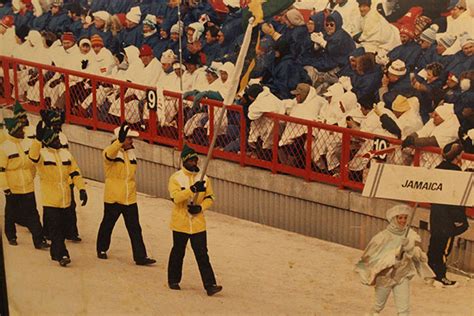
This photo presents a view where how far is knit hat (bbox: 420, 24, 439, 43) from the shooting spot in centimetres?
563

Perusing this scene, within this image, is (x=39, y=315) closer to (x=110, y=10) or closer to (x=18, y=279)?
(x=18, y=279)

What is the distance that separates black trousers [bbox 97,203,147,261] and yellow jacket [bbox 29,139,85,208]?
0.20 meters

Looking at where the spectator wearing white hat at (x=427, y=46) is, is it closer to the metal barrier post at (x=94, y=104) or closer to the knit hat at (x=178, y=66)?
the knit hat at (x=178, y=66)

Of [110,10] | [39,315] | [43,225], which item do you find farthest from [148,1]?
[39,315]

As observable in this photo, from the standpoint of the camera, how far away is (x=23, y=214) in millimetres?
6488

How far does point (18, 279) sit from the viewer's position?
21.4 feet

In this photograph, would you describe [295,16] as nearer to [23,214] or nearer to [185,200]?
[185,200]

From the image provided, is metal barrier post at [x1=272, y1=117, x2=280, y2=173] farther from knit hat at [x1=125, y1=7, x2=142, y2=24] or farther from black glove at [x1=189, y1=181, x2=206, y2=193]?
knit hat at [x1=125, y1=7, x2=142, y2=24]

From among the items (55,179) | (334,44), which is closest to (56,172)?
(55,179)

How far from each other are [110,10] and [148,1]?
22 centimetres

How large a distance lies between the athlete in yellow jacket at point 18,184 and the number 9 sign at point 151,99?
0.69m

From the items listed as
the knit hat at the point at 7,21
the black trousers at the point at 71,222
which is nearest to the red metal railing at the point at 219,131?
the knit hat at the point at 7,21

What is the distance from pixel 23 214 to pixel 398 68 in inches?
85.0

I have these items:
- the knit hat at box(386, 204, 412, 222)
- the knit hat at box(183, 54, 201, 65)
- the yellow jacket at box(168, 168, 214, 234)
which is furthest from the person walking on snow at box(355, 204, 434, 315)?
the knit hat at box(183, 54, 201, 65)
